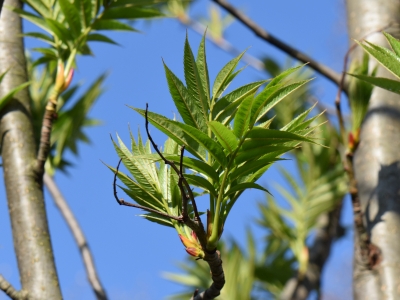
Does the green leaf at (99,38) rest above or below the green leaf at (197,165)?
above

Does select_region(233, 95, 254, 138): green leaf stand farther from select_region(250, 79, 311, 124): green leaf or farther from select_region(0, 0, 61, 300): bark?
select_region(0, 0, 61, 300): bark

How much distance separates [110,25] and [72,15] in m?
0.08

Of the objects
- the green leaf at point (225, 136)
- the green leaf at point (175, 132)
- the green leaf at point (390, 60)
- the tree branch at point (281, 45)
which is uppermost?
the tree branch at point (281, 45)

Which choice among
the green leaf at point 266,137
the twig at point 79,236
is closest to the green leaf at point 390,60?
the green leaf at point 266,137

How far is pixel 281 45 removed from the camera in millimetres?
1385

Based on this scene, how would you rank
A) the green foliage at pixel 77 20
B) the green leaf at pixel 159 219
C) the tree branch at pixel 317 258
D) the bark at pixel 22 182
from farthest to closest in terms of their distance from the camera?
the tree branch at pixel 317 258 → the green foliage at pixel 77 20 → the bark at pixel 22 182 → the green leaf at pixel 159 219

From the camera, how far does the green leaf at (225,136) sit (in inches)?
20.2

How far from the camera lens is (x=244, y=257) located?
6.33 ft

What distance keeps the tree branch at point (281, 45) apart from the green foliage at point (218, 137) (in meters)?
0.79

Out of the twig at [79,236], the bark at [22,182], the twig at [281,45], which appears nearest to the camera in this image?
the bark at [22,182]

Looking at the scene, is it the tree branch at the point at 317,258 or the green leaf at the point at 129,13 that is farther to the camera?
the tree branch at the point at 317,258

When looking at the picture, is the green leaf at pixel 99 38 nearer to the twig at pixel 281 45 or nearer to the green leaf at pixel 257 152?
the twig at pixel 281 45

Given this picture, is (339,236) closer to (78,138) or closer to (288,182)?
(288,182)

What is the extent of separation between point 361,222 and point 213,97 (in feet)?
1.80
